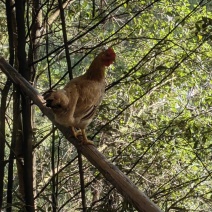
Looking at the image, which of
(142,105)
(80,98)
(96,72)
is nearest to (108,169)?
(80,98)

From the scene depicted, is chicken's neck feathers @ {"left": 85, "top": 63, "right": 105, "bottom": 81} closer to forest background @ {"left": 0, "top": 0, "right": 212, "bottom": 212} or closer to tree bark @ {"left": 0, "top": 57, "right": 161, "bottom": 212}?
tree bark @ {"left": 0, "top": 57, "right": 161, "bottom": 212}

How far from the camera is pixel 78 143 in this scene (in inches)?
47.9

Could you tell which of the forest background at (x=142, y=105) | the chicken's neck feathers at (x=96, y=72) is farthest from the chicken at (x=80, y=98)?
the forest background at (x=142, y=105)

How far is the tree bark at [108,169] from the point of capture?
738 millimetres

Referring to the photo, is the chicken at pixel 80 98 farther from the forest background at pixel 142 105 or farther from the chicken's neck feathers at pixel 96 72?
the forest background at pixel 142 105

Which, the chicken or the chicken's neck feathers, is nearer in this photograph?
the chicken

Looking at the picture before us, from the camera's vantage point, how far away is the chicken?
3.91 ft

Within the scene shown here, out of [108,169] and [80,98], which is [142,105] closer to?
[80,98]

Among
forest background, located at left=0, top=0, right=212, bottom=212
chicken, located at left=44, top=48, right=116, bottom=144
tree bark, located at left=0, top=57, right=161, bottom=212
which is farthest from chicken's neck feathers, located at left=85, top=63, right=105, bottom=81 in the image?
forest background, located at left=0, top=0, right=212, bottom=212

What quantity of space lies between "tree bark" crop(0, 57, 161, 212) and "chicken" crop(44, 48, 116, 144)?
0.18 ft

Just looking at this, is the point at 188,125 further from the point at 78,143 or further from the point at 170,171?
the point at 78,143

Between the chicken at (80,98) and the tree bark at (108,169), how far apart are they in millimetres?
56

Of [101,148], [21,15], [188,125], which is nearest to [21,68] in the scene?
[21,15]

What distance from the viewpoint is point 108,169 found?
887mm
